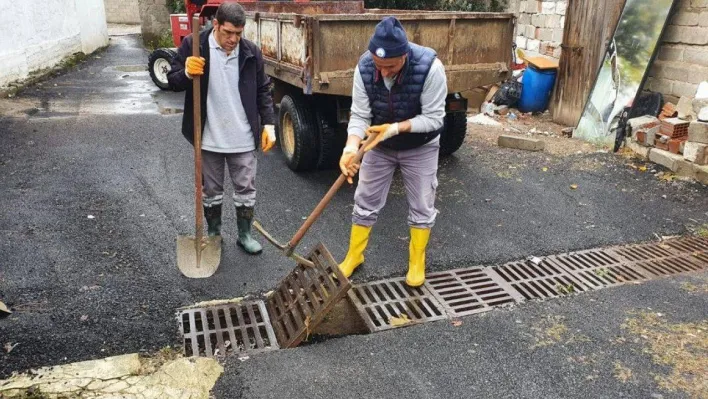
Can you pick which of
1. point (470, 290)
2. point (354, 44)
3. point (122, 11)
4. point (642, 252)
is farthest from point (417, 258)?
point (122, 11)

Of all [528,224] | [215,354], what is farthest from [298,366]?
[528,224]

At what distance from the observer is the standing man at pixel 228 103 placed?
3.58 metres

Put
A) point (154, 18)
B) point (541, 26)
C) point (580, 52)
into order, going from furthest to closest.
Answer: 1. point (154, 18)
2. point (541, 26)
3. point (580, 52)

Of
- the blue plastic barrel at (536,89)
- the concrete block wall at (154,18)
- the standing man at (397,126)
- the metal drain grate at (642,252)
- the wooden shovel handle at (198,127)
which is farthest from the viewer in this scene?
the concrete block wall at (154,18)

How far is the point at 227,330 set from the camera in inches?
132

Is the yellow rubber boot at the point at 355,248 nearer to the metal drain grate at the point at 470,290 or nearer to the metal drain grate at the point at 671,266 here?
the metal drain grate at the point at 470,290

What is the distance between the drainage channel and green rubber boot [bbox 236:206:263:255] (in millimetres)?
604

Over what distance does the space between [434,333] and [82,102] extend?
825cm

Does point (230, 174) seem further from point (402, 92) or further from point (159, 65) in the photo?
point (159, 65)

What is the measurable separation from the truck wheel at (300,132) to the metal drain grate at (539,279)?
2.45 m

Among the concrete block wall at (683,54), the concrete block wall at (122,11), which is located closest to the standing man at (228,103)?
the concrete block wall at (683,54)

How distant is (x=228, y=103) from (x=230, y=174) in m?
0.54

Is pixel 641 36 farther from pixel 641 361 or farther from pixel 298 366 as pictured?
pixel 298 366

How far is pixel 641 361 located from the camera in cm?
312
